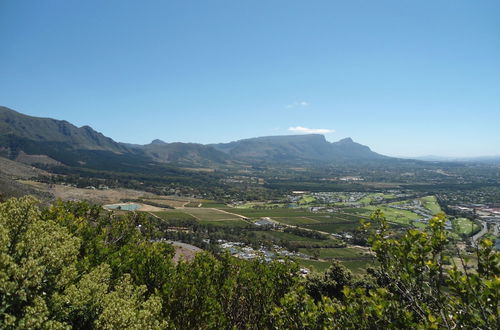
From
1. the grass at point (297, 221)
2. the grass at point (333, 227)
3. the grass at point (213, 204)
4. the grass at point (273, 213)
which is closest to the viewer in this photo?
the grass at point (333, 227)

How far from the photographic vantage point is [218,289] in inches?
653

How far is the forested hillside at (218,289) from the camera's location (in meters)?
5.76

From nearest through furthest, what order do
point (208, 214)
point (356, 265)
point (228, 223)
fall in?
point (356, 265)
point (228, 223)
point (208, 214)

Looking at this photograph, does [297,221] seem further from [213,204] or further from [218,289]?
[218,289]

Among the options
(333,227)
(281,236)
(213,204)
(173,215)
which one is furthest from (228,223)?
(213,204)

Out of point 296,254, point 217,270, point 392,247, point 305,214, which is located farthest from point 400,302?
point 305,214

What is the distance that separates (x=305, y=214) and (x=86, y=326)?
142m

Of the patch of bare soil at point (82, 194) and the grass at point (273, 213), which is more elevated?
the patch of bare soil at point (82, 194)

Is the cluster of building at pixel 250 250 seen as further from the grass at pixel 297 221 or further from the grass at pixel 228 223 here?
the grass at pixel 297 221

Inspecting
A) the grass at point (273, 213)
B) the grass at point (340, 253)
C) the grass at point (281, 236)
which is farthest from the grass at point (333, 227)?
the grass at point (340, 253)

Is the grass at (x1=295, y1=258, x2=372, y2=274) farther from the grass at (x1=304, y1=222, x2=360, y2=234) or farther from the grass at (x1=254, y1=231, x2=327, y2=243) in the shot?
the grass at (x1=304, y1=222, x2=360, y2=234)

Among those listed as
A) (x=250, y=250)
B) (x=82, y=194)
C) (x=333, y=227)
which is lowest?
(x=333, y=227)

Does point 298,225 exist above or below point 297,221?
above

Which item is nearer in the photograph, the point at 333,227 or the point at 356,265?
the point at 356,265
